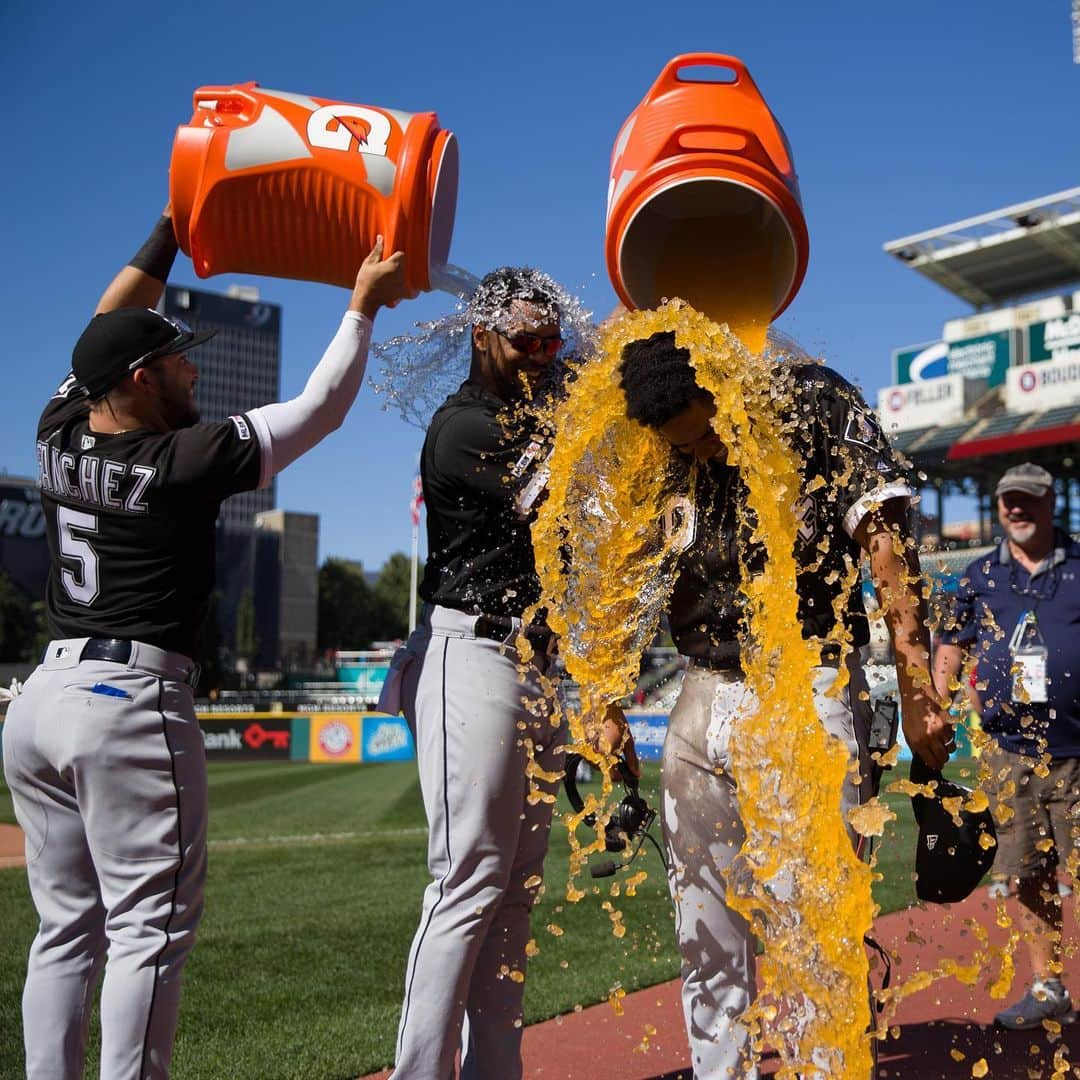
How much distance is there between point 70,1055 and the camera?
2.59 metres

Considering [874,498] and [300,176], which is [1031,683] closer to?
[874,498]

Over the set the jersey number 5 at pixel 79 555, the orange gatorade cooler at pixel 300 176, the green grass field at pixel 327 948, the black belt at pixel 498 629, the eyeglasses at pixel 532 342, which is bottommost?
the green grass field at pixel 327 948

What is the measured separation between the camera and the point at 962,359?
153ft

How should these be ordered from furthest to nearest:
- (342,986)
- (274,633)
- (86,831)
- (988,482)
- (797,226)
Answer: (274,633) → (988,482) → (342,986) → (797,226) → (86,831)

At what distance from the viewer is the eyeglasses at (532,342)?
2.98m

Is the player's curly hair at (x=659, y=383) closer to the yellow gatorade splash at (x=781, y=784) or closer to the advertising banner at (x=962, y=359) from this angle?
the yellow gatorade splash at (x=781, y=784)

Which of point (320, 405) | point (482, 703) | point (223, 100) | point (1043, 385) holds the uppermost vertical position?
point (1043, 385)

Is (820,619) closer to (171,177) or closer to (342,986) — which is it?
(171,177)

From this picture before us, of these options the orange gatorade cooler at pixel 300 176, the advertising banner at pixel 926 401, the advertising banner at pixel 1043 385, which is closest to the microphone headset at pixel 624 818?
the orange gatorade cooler at pixel 300 176

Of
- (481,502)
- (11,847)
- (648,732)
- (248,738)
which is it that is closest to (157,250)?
(481,502)

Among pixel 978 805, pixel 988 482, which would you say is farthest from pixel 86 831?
pixel 988 482

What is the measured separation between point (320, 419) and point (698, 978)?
1631 mm

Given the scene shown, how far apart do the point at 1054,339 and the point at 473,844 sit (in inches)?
1816

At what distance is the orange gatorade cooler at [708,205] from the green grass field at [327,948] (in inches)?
57.0
